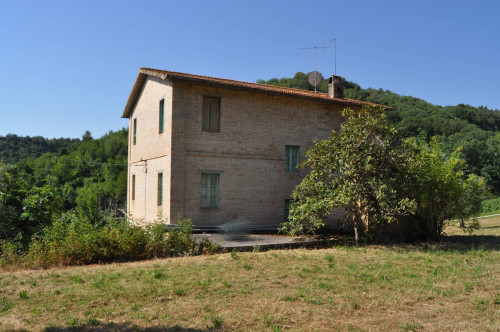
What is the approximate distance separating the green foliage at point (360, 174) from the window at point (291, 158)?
3460 mm

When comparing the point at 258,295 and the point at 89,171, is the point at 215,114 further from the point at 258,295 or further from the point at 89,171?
the point at 89,171

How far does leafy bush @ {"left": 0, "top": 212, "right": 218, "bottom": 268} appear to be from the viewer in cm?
923

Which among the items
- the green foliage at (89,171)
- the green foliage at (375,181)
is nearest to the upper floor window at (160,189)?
the green foliage at (375,181)

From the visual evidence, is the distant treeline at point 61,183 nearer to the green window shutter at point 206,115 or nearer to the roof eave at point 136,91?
the green window shutter at point 206,115

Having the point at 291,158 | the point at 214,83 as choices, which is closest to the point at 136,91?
the point at 214,83

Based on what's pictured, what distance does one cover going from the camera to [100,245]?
9688 millimetres

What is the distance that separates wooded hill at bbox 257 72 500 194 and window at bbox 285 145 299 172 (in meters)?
22.6

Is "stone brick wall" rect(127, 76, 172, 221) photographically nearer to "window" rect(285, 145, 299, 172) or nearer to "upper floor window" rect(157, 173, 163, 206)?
"upper floor window" rect(157, 173, 163, 206)

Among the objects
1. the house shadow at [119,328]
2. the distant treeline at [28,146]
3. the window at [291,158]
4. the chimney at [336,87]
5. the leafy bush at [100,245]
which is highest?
the distant treeline at [28,146]

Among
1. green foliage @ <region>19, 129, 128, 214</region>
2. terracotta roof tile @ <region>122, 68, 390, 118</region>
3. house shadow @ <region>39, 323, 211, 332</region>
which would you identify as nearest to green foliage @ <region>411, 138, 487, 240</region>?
terracotta roof tile @ <region>122, 68, 390, 118</region>

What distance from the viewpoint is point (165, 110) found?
Answer: 15.0 m

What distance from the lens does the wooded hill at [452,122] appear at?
51125 mm

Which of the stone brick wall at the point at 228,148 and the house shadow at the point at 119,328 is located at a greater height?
the stone brick wall at the point at 228,148

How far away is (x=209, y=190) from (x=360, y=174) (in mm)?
5740
